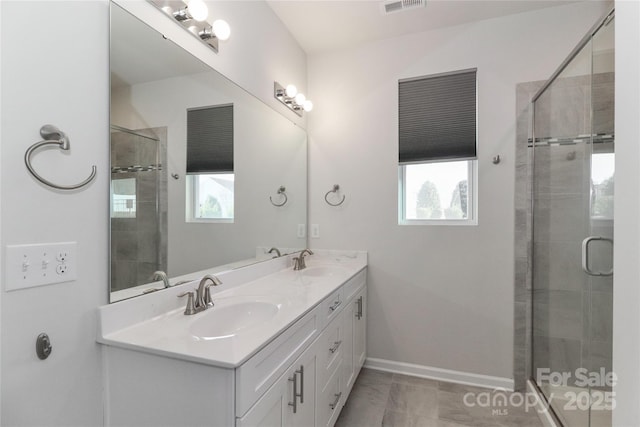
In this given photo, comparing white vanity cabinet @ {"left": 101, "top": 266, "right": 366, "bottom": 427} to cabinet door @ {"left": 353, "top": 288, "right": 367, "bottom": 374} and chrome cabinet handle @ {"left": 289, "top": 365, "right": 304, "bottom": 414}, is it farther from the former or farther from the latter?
cabinet door @ {"left": 353, "top": 288, "right": 367, "bottom": 374}

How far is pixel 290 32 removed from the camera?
2336mm

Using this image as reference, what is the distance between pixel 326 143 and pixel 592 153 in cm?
171

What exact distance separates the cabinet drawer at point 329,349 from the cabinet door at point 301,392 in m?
0.09

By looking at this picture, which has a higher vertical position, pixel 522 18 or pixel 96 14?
pixel 522 18

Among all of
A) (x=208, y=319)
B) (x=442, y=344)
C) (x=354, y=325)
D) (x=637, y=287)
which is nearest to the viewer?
(x=637, y=287)

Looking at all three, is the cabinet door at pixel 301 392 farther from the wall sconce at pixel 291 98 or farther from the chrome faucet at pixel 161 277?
the wall sconce at pixel 291 98

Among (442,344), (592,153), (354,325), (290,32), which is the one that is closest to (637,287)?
(592,153)

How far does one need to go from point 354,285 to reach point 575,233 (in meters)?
1.30

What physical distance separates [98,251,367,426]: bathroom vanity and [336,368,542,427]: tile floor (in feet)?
1.03

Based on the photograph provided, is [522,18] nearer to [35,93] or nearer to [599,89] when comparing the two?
[599,89]

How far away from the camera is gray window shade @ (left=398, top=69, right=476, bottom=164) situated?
7.27 feet

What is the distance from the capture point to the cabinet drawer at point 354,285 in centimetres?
193

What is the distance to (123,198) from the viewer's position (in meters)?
1.11

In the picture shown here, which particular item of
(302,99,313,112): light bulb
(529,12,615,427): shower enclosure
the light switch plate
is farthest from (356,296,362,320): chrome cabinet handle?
the light switch plate
